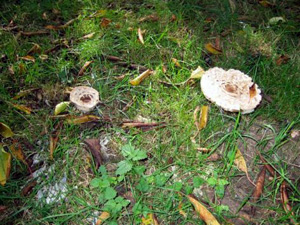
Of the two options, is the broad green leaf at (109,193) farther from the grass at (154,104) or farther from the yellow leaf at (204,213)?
the yellow leaf at (204,213)

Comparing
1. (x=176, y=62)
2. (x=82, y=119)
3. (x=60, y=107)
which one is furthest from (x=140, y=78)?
(x=60, y=107)

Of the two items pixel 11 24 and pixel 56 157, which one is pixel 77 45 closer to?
pixel 11 24

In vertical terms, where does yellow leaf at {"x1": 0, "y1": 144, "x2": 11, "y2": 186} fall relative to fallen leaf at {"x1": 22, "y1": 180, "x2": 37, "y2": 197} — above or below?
above

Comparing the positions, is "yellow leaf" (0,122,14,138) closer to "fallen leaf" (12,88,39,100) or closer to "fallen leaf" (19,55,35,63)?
"fallen leaf" (12,88,39,100)

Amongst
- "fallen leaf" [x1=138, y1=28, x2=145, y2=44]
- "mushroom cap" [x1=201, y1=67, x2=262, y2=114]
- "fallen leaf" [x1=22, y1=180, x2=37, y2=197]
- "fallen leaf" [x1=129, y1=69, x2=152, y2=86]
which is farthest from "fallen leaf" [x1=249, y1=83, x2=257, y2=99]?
"fallen leaf" [x1=22, y1=180, x2=37, y2=197]

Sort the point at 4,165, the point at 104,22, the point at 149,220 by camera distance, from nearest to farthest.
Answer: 1. the point at 149,220
2. the point at 4,165
3. the point at 104,22

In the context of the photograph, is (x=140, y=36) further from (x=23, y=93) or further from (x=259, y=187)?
(x=259, y=187)

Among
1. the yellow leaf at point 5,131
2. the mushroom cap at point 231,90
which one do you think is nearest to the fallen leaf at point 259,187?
the mushroom cap at point 231,90
